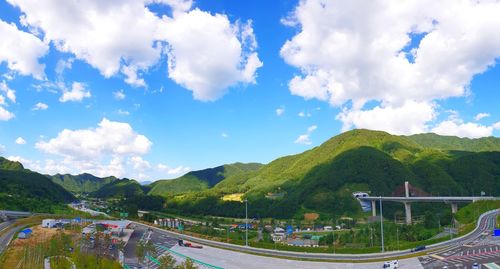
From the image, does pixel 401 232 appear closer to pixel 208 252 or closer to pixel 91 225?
pixel 208 252

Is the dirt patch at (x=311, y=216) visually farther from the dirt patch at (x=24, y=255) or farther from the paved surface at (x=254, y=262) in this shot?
the dirt patch at (x=24, y=255)

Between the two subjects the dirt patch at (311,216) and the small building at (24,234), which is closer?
the small building at (24,234)

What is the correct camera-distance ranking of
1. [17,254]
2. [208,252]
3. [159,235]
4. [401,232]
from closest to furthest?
[17,254] < [208,252] < [401,232] < [159,235]

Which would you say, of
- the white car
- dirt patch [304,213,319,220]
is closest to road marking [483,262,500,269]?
the white car

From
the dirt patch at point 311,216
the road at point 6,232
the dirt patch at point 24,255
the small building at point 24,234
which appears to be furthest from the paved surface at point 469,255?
the small building at point 24,234

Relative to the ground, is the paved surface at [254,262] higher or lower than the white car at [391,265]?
lower

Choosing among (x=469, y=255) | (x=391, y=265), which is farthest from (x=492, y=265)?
(x=391, y=265)

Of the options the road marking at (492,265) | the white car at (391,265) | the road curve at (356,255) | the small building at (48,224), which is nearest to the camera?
the road marking at (492,265)

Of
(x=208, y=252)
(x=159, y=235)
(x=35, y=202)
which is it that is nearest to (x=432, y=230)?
(x=208, y=252)
